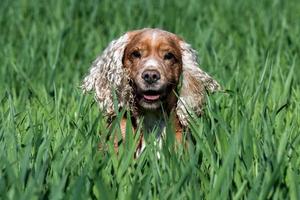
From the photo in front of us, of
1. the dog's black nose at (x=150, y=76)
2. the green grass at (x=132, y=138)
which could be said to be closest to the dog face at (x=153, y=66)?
the dog's black nose at (x=150, y=76)

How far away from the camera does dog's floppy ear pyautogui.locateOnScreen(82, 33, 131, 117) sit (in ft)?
12.9

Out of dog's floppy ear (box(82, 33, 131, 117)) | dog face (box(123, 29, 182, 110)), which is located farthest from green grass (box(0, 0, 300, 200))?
dog face (box(123, 29, 182, 110))

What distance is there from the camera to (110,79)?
4039 millimetres

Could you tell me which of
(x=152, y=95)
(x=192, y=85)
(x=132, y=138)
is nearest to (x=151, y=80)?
(x=152, y=95)

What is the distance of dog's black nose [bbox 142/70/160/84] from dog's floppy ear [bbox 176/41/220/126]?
0.81 feet

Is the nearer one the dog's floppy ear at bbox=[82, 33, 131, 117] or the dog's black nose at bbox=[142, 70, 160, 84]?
the dog's black nose at bbox=[142, 70, 160, 84]

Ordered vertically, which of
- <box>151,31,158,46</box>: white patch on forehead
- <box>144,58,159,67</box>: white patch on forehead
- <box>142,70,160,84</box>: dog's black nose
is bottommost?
<box>142,70,160,84</box>: dog's black nose

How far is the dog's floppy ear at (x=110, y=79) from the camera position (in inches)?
155

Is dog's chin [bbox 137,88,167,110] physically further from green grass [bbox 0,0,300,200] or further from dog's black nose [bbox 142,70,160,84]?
green grass [bbox 0,0,300,200]

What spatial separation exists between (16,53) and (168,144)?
9.01 feet

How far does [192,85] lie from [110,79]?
14.9 inches

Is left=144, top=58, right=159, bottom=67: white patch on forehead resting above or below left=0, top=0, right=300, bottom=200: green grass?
above

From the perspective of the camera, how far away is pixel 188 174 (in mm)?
2672

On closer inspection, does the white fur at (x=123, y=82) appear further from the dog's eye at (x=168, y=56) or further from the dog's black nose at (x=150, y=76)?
the dog's black nose at (x=150, y=76)
